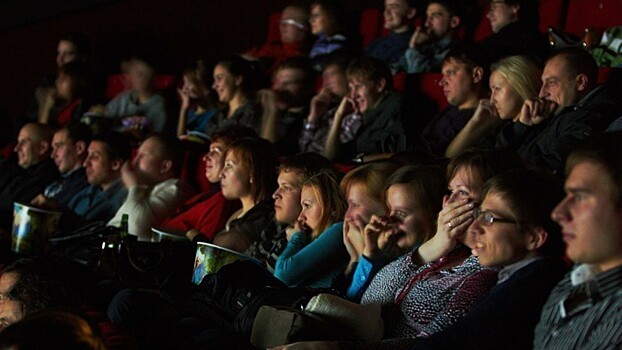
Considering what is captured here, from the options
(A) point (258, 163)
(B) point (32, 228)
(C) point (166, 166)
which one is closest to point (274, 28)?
(C) point (166, 166)

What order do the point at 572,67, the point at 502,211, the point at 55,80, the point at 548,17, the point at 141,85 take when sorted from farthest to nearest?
the point at 55,80 < the point at 141,85 < the point at 548,17 < the point at 572,67 < the point at 502,211

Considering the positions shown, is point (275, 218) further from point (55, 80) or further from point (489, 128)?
point (55, 80)

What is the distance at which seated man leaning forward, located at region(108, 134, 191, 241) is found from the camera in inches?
129

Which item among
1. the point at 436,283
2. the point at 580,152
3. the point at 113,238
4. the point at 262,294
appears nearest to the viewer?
the point at 580,152

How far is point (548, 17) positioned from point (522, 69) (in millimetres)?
959

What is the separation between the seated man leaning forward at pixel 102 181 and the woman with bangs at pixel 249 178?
710 millimetres

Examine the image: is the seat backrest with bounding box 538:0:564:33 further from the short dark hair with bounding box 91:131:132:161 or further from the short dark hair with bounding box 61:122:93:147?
the short dark hair with bounding box 61:122:93:147

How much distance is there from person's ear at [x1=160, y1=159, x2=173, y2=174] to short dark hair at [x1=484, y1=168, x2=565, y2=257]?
193cm

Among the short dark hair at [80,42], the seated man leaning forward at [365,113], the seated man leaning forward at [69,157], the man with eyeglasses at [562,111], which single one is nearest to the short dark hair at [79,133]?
the seated man leaning forward at [69,157]

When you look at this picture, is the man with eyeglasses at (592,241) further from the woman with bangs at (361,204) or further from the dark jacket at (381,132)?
the dark jacket at (381,132)

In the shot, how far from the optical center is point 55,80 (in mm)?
5023

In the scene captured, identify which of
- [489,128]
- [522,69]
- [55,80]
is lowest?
[55,80]

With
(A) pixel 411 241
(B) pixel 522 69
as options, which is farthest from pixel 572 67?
(A) pixel 411 241

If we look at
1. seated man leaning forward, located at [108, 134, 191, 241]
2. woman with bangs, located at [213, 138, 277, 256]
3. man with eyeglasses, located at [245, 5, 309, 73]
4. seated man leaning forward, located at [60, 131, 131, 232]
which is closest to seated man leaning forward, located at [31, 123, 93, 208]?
seated man leaning forward, located at [60, 131, 131, 232]
